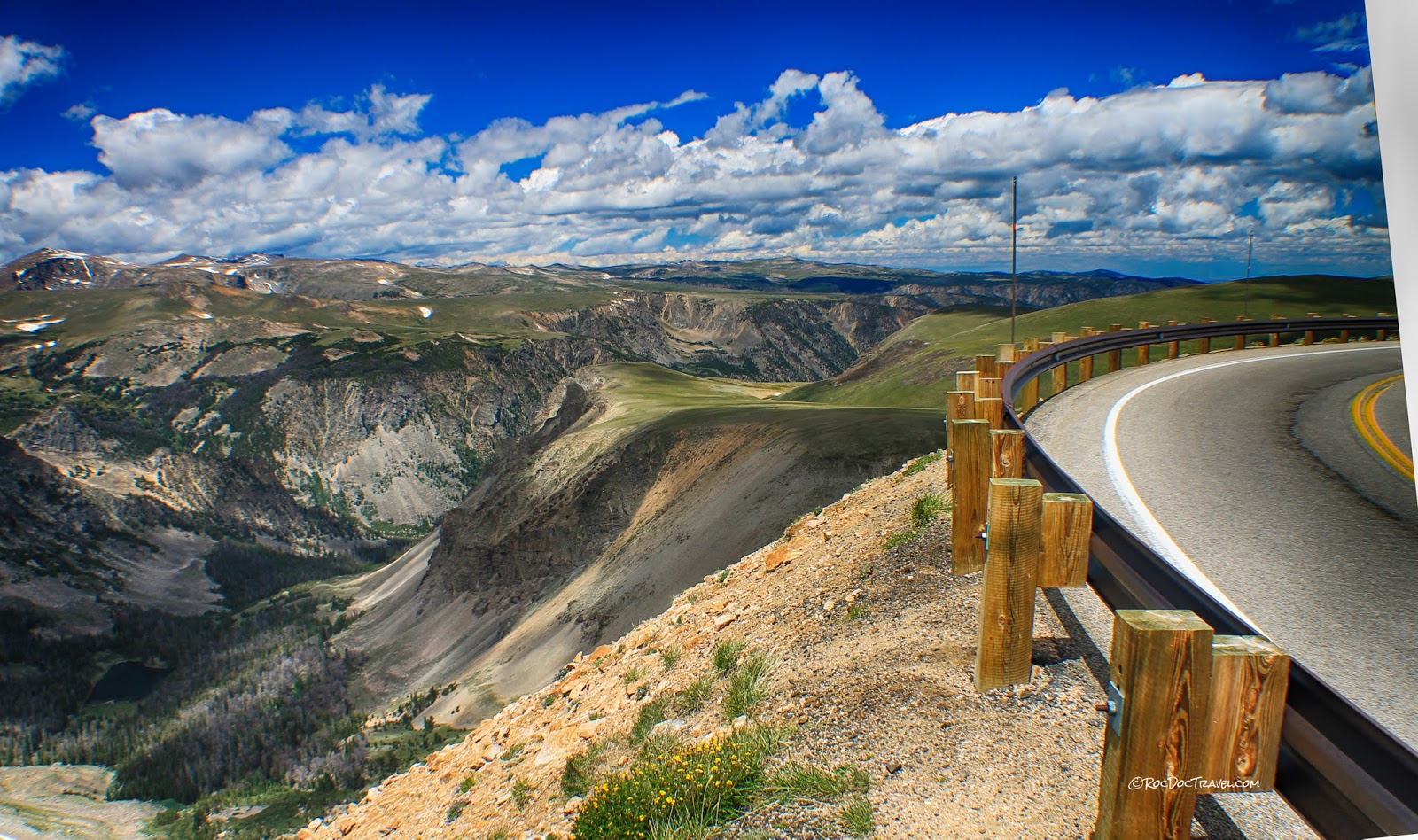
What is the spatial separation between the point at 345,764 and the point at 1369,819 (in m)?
83.9

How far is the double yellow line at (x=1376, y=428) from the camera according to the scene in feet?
29.4

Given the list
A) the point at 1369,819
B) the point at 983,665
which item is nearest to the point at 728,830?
the point at 983,665

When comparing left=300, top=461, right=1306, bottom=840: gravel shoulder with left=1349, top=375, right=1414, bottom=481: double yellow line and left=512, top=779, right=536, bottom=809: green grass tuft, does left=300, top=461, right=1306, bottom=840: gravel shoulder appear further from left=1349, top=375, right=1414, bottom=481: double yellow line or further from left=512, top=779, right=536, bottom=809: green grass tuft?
left=1349, top=375, right=1414, bottom=481: double yellow line

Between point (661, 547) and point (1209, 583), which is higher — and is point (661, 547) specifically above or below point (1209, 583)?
below

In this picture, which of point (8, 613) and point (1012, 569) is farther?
point (8, 613)

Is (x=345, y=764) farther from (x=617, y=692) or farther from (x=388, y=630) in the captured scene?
(x=617, y=692)

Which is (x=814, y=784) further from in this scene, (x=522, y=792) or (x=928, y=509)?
(x=522, y=792)

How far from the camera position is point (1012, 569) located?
13.9 ft

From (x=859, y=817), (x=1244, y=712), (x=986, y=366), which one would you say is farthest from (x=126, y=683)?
(x=1244, y=712)

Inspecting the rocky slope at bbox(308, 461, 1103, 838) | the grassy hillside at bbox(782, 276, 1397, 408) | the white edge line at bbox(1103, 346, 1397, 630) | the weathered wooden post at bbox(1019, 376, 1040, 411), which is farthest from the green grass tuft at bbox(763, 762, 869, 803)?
the grassy hillside at bbox(782, 276, 1397, 408)

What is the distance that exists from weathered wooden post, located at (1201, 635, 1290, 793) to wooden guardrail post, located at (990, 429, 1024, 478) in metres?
3.03

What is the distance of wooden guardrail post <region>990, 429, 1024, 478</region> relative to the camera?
19.0 ft

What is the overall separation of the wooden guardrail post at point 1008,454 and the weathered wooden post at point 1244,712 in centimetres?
303

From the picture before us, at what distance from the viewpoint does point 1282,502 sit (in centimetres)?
782
